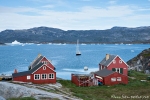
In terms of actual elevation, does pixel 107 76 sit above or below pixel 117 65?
below

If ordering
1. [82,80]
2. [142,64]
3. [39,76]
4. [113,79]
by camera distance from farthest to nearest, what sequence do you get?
[142,64] → [82,80] → [113,79] → [39,76]

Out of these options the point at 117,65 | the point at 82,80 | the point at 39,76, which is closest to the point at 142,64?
the point at 117,65

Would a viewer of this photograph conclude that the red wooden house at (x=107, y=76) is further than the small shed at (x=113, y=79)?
Yes

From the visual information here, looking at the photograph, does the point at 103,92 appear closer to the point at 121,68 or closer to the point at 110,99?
the point at 110,99

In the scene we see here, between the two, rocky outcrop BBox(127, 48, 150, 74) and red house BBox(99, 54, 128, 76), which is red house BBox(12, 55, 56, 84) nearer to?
red house BBox(99, 54, 128, 76)

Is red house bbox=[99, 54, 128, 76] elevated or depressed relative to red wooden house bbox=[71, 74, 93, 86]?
elevated

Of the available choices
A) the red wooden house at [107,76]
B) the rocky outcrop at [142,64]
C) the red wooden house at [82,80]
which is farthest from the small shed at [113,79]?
the rocky outcrop at [142,64]

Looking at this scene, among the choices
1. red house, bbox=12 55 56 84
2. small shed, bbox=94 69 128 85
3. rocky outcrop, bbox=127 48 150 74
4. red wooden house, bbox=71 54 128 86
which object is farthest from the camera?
rocky outcrop, bbox=127 48 150 74

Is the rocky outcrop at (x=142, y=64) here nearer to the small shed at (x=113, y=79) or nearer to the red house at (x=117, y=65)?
the red house at (x=117, y=65)

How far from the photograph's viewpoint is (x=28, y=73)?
1969 inches

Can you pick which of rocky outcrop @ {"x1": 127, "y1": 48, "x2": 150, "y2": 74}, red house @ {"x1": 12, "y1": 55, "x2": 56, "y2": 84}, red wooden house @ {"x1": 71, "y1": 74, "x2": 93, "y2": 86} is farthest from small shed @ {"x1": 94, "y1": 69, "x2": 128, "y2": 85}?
rocky outcrop @ {"x1": 127, "y1": 48, "x2": 150, "y2": 74}

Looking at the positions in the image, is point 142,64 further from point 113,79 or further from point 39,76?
point 39,76

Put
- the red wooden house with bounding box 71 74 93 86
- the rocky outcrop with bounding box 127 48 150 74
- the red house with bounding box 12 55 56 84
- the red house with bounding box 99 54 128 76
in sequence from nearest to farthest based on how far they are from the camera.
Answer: the red house with bounding box 12 55 56 84 → the red wooden house with bounding box 71 74 93 86 → the red house with bounding box 99 54 128 76 → the rocky outcrop with bounding box 127 48 150 74

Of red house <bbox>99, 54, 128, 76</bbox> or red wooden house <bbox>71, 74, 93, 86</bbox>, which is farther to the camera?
red house <bbox>99, 54, 128, 76</bbox>
